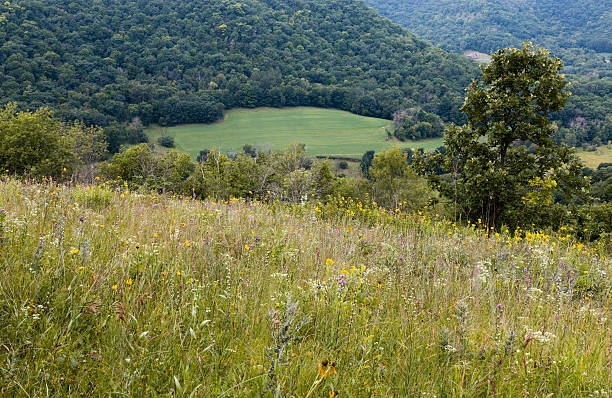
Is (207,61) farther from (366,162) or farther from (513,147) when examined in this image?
(513,147)

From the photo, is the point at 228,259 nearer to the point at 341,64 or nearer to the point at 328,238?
the point at 328,238

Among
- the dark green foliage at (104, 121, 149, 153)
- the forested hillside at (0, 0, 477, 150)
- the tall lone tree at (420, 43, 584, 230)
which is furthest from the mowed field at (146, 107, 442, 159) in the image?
the tall lone tree at (420, 43, 584, 230)

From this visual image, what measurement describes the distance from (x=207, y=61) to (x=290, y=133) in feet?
200

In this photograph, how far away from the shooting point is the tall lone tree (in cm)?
1371

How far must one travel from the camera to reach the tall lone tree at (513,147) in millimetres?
13711

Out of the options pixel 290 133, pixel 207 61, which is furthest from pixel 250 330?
pixel 207 61

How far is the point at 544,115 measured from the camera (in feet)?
47.0

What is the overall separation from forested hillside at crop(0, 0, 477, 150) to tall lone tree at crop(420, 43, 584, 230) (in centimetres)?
9594

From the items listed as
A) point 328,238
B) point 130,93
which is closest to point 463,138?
point 328,238

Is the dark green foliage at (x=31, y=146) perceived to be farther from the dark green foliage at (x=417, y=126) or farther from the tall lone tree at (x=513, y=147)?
the dark green foliage at (x=417, y=126)

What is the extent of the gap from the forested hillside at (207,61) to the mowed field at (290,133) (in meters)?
7.08

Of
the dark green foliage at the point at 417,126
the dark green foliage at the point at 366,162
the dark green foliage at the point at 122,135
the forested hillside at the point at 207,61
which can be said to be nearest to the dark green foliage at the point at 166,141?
the dark green foliage at the point at 122,135

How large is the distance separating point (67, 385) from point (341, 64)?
168m

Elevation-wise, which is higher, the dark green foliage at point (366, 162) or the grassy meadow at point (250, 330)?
the grassy meadow at point (250, 330)
